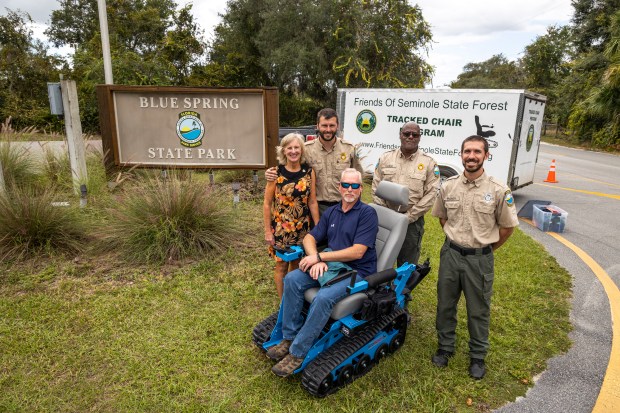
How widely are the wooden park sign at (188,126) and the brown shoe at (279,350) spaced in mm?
4685

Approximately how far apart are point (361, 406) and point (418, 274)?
1.23 m

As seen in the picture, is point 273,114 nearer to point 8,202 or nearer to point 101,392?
point 8,202

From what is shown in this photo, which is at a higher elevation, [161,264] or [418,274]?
[418,274]

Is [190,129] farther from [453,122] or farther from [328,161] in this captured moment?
[453,122]

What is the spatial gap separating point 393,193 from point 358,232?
20.0 inches

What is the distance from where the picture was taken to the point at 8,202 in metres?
4.78

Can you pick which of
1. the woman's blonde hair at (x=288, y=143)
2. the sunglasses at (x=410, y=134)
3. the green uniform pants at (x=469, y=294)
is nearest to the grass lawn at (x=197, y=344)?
the green uniform pants at (x=469, y=294)

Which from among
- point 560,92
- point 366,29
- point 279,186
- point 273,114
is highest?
point 366,29

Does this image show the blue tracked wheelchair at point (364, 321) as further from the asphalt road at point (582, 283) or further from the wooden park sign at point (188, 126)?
the wooden park sign at point (188, 126)

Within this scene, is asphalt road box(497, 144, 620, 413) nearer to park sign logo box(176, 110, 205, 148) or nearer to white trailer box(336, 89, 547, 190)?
white trailer box(336, 89, 547, 190)

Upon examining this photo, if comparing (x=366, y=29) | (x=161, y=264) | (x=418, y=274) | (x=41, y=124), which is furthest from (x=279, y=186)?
(x=41, y=124)

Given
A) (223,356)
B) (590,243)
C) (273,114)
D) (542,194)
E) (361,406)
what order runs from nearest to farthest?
(361,406) → (223,356) → (590,243) → (273,114) → (542,194)

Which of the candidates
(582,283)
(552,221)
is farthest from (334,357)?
(552,221)

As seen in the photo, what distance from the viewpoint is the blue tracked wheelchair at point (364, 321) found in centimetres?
284
